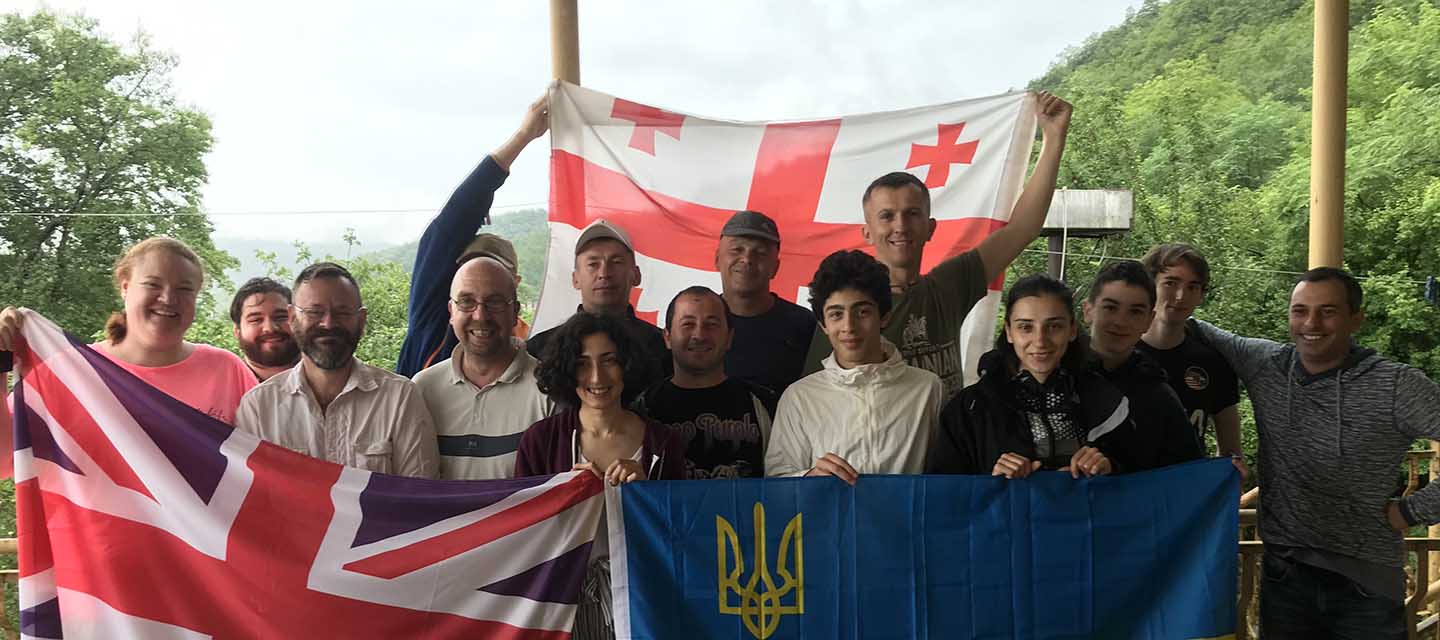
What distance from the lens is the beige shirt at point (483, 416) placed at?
2.99 metres

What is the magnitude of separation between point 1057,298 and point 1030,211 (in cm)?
104

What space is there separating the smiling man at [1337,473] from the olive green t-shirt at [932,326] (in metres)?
0.99

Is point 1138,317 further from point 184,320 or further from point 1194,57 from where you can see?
point 1194,57

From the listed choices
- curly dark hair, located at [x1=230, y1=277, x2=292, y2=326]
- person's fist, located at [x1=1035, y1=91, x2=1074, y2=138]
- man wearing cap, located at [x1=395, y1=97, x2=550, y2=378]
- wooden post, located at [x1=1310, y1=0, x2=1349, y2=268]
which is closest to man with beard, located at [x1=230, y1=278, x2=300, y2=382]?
curly dark hair, located at [x1=230, y1=277, x2=292, y2=326]

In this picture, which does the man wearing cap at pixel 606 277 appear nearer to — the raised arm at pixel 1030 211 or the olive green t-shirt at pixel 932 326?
the olive green t-shirt at pixel 932 326

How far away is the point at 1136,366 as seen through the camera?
303cm

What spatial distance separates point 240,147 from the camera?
163ft

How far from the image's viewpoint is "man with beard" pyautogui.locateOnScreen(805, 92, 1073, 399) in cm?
338

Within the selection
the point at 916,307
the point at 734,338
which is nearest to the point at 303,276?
the point at 734,338

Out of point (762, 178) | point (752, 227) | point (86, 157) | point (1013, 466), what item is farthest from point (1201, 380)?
point (86, 157)

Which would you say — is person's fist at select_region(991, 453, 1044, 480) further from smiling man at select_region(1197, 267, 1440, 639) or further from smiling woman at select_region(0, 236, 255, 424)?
smiling woman at select_region(0, 236, 255, 424)

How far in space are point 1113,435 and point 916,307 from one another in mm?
790

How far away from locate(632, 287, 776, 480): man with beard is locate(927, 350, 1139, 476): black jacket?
53 centimetres

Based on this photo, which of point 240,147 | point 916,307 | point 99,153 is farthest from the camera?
point 240,147
